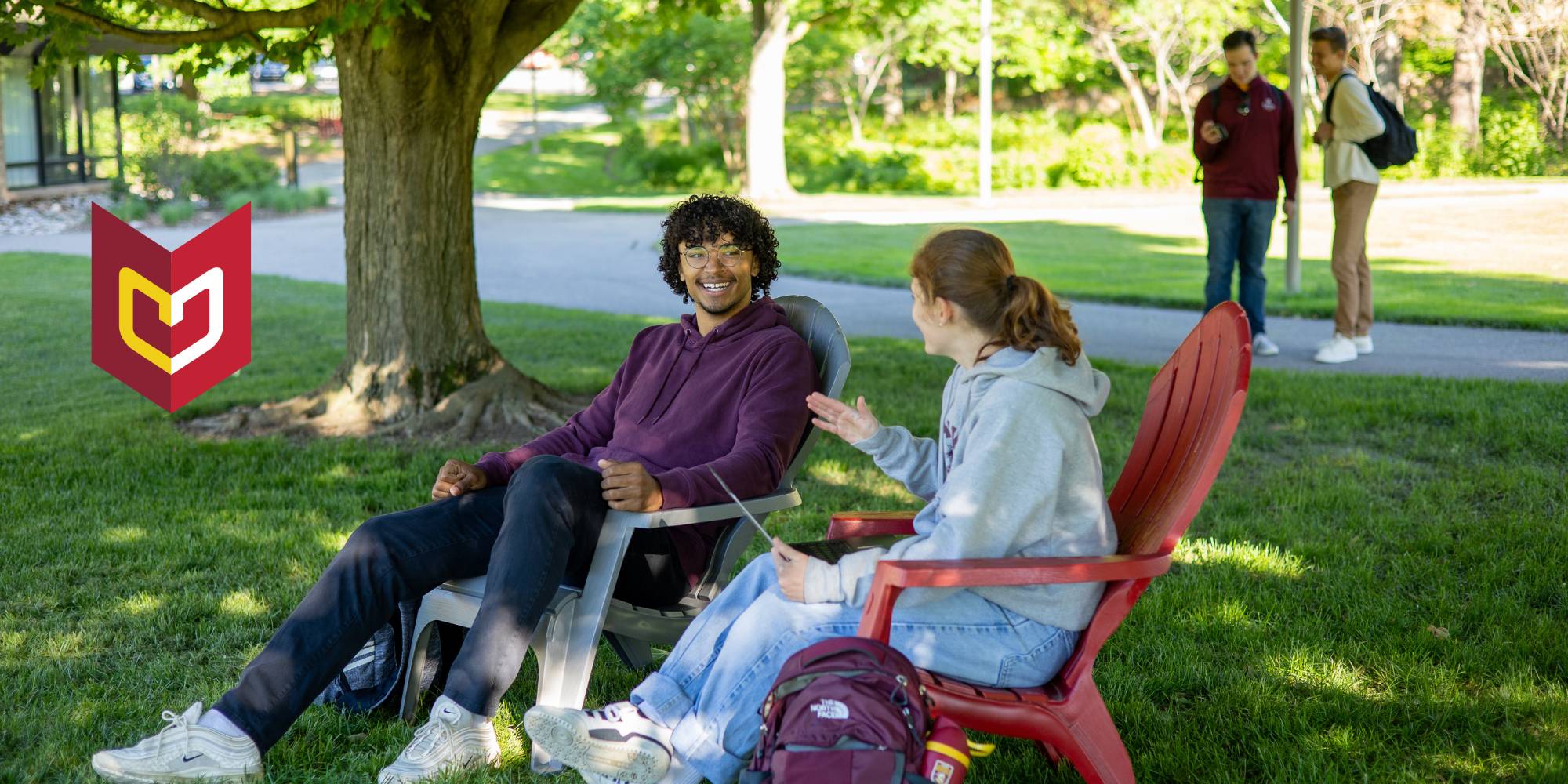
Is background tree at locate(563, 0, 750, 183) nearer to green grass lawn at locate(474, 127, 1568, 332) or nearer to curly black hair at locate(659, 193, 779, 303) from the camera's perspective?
green grass lawn at locate(474, 127, 1568, 332)

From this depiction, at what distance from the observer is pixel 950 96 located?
118 feet

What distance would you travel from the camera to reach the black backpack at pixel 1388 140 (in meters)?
8.44

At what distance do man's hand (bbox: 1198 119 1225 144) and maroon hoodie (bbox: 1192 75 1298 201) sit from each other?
0.03 m

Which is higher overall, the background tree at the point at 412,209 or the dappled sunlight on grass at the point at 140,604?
the background tree at the point at 412,209

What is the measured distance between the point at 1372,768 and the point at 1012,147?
29.1 meters

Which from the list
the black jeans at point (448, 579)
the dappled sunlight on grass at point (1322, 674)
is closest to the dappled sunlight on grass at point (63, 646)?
the black jeans at point (448, 579)

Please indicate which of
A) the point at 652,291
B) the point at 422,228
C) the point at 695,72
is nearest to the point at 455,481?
the point at 422,228

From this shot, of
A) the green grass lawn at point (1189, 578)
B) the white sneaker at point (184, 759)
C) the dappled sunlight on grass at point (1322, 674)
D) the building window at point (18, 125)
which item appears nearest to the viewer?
the white sneaker at point (184, 759)

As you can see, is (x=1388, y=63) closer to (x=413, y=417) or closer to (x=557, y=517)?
(x=413, y=417)

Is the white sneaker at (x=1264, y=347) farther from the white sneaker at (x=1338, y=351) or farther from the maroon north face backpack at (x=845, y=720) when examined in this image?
the maroon north face backpack at (x=845, y=720)

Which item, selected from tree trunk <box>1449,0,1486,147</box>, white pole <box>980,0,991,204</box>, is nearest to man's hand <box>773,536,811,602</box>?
white pole <box>980,0,991,204</box>

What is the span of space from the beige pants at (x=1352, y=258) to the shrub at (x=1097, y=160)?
20.4 m

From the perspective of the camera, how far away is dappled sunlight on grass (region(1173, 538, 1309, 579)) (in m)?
4.70

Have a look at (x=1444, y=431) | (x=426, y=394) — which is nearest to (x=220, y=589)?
(x=426, y=394)
